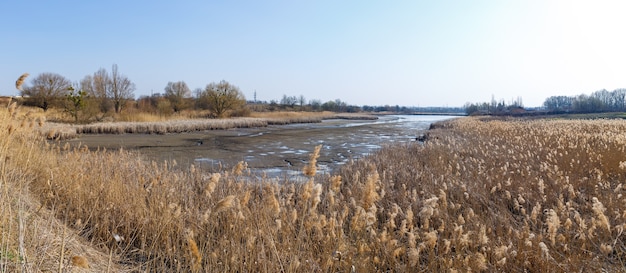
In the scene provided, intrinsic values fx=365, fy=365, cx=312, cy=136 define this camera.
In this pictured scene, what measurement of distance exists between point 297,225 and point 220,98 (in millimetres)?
40065

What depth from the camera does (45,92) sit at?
3117 cm

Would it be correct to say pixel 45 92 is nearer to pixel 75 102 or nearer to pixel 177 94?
pixel 75 102

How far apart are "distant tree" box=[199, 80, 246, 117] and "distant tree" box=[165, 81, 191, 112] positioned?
1.97m

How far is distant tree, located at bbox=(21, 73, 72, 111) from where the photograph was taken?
102 feet

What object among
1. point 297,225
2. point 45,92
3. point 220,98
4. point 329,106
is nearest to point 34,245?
point 297,225

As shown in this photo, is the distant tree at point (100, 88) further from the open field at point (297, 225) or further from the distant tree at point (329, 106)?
the distant tree at point (329, 106)

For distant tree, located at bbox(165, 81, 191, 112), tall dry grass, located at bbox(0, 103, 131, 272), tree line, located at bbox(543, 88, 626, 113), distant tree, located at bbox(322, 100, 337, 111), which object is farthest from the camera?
distant tree, located at bbox(322, 100, 337, 111)

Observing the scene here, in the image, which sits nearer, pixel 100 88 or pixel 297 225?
pixel 297 225

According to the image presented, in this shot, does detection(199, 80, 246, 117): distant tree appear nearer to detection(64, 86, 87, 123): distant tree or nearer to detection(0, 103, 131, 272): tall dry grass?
detection(64, 86, 87, 123): distant tree

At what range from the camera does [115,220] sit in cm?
436

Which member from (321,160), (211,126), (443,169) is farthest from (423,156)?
(211,126)

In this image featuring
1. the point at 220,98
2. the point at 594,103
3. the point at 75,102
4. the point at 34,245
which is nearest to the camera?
the point at 34,245

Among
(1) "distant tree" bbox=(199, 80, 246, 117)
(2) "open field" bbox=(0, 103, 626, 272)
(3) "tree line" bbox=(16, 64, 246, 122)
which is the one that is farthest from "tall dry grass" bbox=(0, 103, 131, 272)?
(1) "distant tree" bbox=(199, 80, 246, 117)

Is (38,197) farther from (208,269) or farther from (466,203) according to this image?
(466,203)
